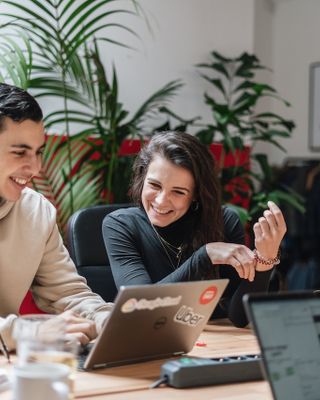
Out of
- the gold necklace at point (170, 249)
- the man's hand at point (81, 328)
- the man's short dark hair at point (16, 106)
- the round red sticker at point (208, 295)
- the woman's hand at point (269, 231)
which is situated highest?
the man's short dark hair at point (16, 106)

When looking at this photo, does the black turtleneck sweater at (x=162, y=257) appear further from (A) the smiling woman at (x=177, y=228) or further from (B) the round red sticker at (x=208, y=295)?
(B) the round red sticker at (x=208, y=295)

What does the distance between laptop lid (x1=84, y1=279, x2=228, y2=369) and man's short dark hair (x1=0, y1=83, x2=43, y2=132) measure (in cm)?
71

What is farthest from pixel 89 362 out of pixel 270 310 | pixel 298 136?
pixel 298 136

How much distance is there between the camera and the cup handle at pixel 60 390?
1067 mm

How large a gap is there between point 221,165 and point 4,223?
2.48 metres

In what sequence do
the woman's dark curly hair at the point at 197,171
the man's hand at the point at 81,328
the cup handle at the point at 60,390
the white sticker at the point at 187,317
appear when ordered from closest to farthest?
the cup handle at the point at 60,390 → the white sticker at the point at 187,317 → the man's hand at the point at 81,328 → the woman's dark curly hair at the point at 197,171

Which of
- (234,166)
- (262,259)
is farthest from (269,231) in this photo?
(234,166)

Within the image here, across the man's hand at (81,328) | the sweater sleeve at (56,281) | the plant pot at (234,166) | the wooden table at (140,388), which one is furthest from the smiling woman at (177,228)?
the plant pot at (234,166)

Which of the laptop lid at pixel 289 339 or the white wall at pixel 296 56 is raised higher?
the white wall at pixel 296 56

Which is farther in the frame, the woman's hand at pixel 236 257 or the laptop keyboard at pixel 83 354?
the woman's hand at pixel 236 257

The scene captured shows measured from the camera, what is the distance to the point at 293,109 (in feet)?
18.0

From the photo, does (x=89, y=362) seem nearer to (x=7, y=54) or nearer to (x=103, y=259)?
(x=103, y=259)

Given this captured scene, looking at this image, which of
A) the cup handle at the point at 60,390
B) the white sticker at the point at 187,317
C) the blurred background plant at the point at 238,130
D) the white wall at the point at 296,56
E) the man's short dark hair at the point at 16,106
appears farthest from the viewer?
the white wall at the point at 296,56

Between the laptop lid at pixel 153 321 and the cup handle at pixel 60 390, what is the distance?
291 millimetres
